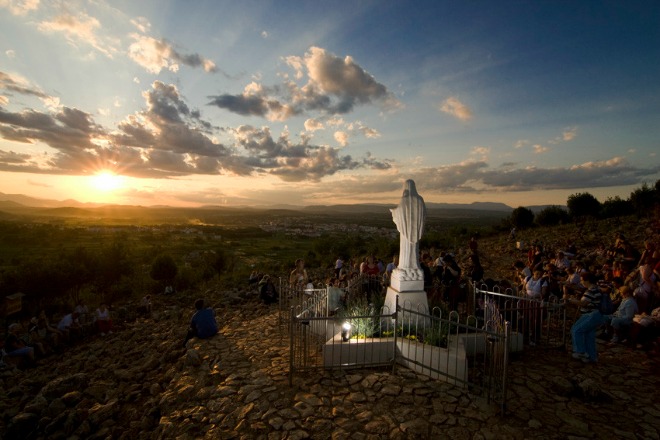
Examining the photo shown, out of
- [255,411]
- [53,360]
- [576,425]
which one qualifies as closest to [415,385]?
[576,425]

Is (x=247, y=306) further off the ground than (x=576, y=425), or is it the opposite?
(x=576, y=425)

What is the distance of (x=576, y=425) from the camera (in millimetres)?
4617

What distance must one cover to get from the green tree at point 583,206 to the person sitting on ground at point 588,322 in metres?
37.2

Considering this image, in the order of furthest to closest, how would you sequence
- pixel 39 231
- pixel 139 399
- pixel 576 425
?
pixel 39 231 < pixel 139 399 < pixel 576 425

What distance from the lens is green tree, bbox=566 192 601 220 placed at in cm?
3656

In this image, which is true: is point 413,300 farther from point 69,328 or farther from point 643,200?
point 643,200

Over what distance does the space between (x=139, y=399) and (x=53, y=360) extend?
679 cm

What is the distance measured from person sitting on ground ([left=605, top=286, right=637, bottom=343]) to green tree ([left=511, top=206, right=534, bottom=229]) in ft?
113

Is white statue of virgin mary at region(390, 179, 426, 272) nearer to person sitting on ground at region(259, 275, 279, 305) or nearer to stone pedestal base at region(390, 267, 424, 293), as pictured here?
stone pedestal base at region(390, 267, 424, 293)

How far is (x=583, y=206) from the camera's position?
37.1 metres

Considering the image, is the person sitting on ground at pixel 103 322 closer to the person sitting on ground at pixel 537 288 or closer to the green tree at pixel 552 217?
the person sitting on ground at pixel 537 288

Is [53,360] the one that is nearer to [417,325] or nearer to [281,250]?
[417,325]

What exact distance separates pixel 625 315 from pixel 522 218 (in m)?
35.6

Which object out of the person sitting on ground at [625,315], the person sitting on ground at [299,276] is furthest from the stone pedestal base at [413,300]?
the person sitting on ground at [625,315]
